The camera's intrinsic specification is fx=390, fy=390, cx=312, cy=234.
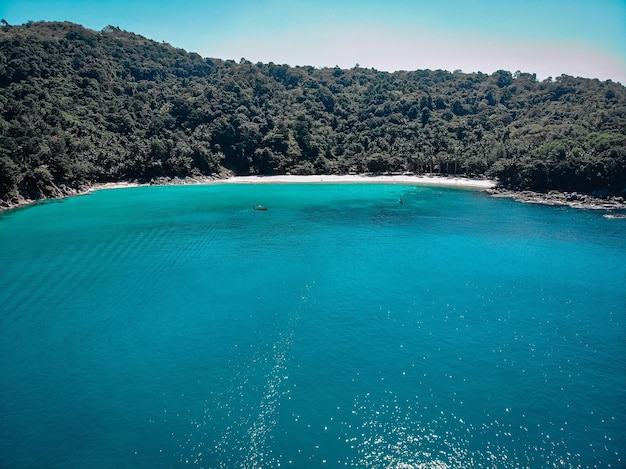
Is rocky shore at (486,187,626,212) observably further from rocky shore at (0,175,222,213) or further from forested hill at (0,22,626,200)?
rocky shore at (0,175,222,213)

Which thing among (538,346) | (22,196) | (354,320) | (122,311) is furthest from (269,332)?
(22,196)

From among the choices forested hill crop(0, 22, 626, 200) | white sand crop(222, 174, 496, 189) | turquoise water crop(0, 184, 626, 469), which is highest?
forested hill crop(0, 22, 626, 200)

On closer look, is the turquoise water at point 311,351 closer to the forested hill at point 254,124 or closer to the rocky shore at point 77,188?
the rocky shore at point 77,188

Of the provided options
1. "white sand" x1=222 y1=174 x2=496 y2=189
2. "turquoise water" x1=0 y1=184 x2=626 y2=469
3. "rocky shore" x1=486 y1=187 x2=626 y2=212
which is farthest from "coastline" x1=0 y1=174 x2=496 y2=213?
"turquoise water" x1=0 y1=184 x2=626 y2=469

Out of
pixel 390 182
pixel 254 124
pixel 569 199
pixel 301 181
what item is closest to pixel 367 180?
pixel 390 182

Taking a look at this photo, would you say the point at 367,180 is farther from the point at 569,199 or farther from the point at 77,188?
the point at 77,188

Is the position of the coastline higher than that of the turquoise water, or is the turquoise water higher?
the turquoise water
